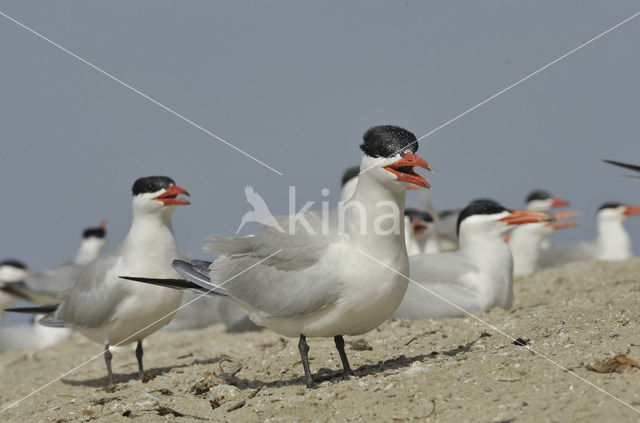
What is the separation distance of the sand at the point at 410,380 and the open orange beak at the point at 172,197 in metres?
1.29

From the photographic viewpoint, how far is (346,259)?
15.5 feet

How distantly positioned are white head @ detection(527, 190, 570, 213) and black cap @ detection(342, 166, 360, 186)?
7.02 m

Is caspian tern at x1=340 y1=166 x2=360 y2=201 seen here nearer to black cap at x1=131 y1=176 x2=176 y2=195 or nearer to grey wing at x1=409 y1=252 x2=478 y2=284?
grey wing at x1=409 y1=252 x2=478 y2=284

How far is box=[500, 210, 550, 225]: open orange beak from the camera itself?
8.27 meters

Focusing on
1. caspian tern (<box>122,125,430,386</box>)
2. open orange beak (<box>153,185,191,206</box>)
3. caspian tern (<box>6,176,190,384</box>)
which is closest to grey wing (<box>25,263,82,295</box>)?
caspian tern (<box>6,176,190,384</box>)

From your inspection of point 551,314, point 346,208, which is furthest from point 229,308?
point 346,208

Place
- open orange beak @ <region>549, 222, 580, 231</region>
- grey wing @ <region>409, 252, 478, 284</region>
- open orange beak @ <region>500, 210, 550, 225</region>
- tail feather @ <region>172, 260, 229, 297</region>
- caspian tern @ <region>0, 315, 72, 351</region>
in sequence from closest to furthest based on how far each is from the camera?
tail feather @ <region>172, 260, 229, 297</region>, grey wing @ <region>409, 252, 478, 284</region>, open orange beak @ <region>500, 210, 550, 225</region>, caspian tern @ <region>0, 315, 72, 351</region>, open orange beak @ <region>549, 222, 580, 231</region>

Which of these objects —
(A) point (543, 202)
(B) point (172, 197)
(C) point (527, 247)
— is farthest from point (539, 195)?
(B) point (172, 197)

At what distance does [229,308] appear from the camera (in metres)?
9.94

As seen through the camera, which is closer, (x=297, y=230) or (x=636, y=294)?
(x=297, y=230)

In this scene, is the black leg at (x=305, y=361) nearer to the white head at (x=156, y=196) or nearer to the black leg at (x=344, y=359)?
the black leg at (x=344, y=359)

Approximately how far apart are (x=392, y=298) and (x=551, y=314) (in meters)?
2.00

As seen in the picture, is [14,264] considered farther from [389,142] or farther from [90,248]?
[389,142]

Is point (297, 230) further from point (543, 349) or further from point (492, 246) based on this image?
point (492, 246)
